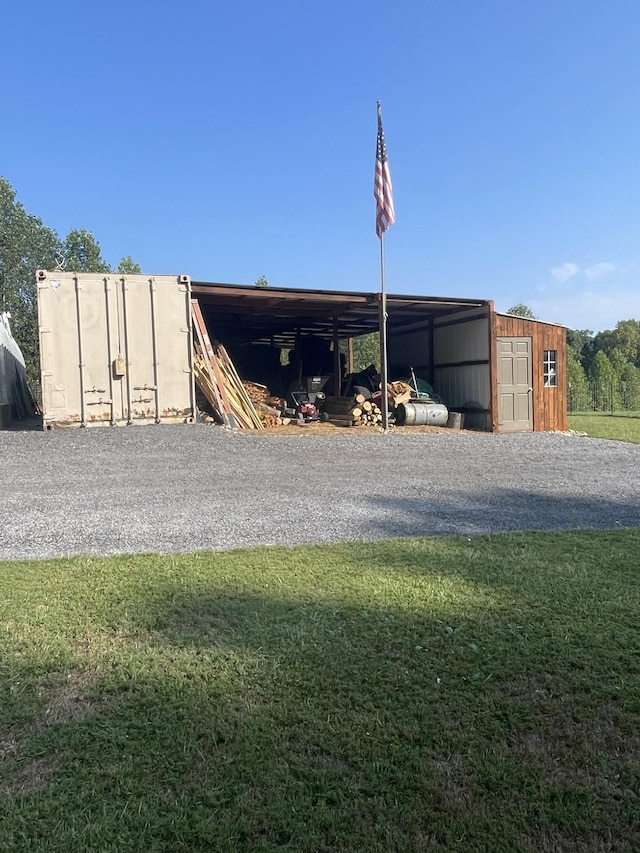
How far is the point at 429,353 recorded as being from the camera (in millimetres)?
18875

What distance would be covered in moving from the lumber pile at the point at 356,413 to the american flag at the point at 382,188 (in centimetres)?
462

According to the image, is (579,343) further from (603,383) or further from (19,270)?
(19,270)

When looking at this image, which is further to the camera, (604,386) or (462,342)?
(604,386)

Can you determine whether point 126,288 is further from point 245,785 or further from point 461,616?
point 245,785

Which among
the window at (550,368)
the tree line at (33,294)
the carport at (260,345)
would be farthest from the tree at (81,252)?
the window at (550,368)

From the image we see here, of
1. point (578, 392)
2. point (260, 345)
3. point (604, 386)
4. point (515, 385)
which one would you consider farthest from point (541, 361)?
point (604, 386)

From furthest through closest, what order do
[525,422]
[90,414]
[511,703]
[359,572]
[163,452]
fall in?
[525,422], [90,414], [163,452], [359,572], [511,703]

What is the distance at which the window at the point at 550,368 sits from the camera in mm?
16578

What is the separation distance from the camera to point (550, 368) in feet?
54.7

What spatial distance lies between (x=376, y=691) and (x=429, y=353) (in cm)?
1688

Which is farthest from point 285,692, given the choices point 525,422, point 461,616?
point 525,422

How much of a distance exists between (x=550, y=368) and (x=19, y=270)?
3337cm

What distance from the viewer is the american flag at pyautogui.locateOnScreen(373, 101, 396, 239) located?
14008 mm

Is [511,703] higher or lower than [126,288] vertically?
lower
